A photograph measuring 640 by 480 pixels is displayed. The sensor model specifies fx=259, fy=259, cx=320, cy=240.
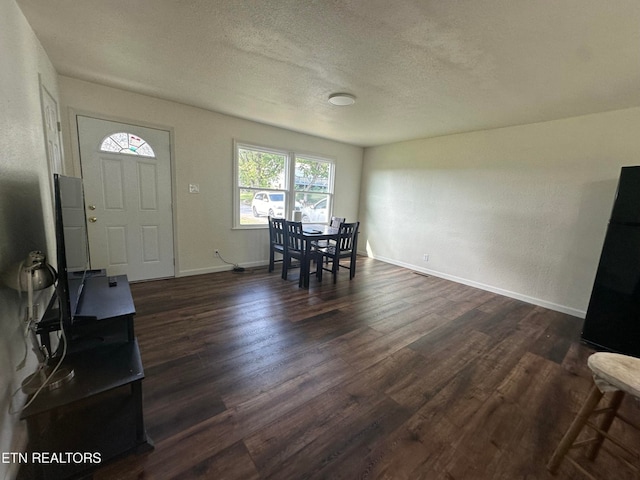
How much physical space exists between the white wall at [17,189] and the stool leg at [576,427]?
242cm

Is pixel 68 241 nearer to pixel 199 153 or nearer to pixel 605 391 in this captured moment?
pixel 605 391

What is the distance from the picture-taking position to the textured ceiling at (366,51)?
157 cm

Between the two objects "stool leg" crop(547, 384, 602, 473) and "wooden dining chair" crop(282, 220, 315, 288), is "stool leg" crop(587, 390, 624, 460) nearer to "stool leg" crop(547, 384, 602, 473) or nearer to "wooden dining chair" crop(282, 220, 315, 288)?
"stool leg" crop(547, 384, 602, 473)

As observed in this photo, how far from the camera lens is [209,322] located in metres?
2.57

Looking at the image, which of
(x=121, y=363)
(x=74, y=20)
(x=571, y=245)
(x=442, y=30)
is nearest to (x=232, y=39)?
(x=74, y=20)

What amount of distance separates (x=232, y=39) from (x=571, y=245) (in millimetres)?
4301

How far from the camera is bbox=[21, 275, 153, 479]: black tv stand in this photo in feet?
3.74

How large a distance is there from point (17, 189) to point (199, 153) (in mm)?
2562

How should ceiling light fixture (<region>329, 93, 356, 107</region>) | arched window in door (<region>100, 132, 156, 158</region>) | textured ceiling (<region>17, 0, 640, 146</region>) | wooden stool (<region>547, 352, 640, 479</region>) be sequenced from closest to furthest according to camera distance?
wooden stool (<region>547, 352, 640, 479</region>) → textured ceiling (<region>17, 0, 640, 146</region>) → ceiling light fixture (<region>329, 93, 356, 107</region>) → arched window in door (<region>100, 132, 156, 158</region>)

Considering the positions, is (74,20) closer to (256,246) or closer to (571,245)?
(256,246)

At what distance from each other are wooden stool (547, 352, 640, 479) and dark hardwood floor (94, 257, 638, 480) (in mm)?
119

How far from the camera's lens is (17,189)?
137 cm
